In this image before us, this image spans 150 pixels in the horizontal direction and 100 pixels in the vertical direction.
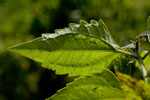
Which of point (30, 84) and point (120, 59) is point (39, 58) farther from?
point (30, 84)

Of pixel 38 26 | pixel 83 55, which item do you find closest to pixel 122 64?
pixel 83 55

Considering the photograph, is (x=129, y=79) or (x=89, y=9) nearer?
(x=129, y=79)

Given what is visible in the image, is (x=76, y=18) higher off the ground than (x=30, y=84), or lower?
higher

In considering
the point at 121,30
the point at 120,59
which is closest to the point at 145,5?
the point at 121,30

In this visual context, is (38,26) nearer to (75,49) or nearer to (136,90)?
(75,49)

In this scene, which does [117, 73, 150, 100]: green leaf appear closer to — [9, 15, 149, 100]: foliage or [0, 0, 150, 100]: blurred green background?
A: [9, 15, 149, 100]: foliage

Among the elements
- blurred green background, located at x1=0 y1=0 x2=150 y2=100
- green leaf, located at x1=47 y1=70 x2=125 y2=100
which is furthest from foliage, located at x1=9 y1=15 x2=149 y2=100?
blurred green background, located at x1=0 y1=0 x2=150 y2=100
